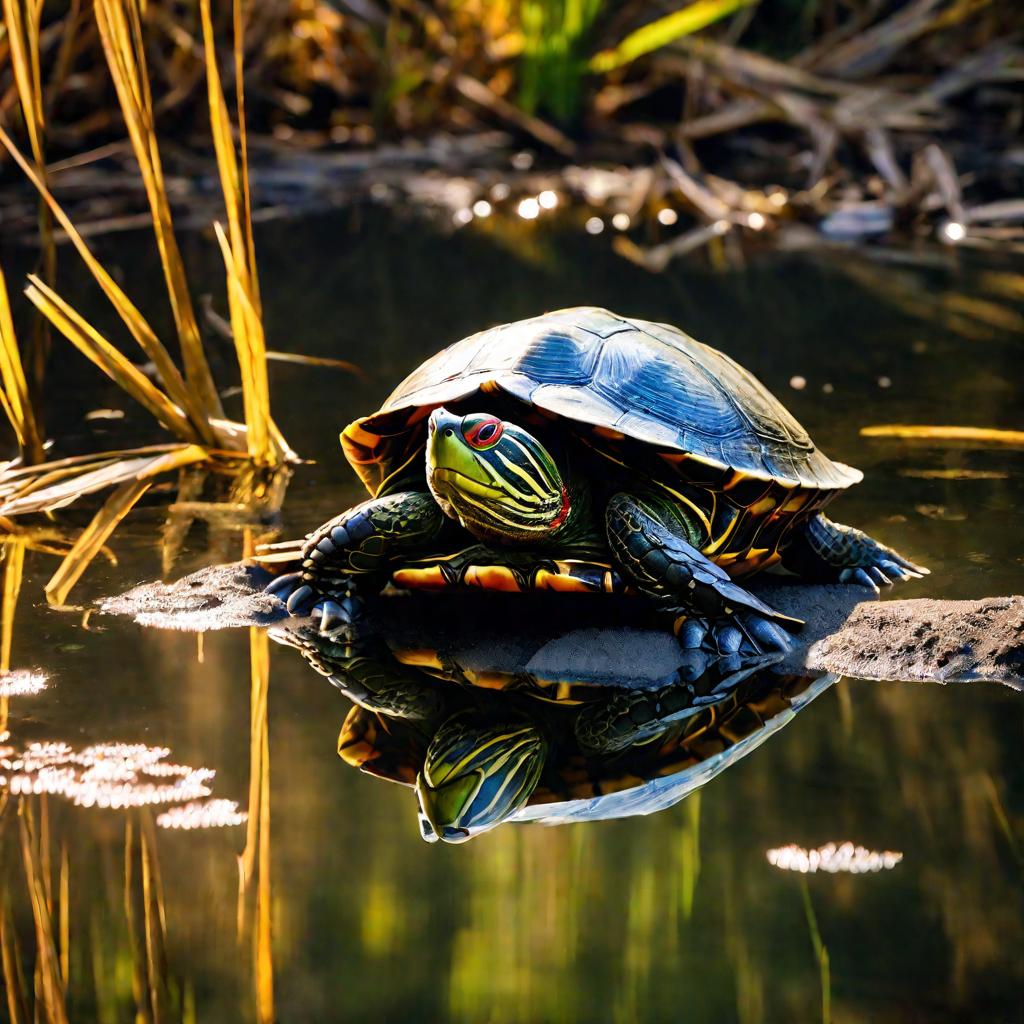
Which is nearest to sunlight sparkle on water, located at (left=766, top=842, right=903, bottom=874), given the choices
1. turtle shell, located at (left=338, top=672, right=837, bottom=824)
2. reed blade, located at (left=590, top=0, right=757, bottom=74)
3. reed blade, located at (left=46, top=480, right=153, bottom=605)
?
turtle shell, located at (left=338, top=672, right=837, bottom=824)

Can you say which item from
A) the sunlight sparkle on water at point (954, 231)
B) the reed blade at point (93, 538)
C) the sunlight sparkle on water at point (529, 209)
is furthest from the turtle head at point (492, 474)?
the sunlight sparkle on water at point (529, 209)

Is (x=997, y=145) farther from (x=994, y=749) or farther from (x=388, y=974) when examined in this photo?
(x=388, y=974)

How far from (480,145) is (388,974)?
23.0 ft

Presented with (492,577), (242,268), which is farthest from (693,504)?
(242,268)

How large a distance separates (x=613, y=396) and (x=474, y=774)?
736 mm

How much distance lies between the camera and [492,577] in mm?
2090

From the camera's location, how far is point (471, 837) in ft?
4.77

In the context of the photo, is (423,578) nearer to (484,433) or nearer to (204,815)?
(484,433)

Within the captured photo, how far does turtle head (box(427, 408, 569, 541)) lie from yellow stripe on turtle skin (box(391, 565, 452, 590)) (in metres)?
0.10

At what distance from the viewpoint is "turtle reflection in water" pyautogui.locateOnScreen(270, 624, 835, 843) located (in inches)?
60.9

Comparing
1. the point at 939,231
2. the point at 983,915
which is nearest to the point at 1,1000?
the point at 983,915

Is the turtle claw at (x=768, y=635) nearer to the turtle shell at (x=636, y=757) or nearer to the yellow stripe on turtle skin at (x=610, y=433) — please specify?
the turtle shell at (x=636, y=757)

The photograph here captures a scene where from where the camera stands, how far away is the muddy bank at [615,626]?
192 centimetres

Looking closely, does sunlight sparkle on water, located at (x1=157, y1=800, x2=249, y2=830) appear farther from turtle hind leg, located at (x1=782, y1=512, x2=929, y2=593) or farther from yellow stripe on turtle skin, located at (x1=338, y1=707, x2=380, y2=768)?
turtle hind leg, located at (x1=782, y1=512, x2=929, y2=593)
